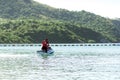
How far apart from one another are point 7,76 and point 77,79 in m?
9.04

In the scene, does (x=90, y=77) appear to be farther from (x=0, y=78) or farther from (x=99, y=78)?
(x=0, y=78)

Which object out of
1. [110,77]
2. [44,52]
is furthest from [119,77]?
[44,52]

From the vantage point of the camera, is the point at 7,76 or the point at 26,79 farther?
the point at 7,76

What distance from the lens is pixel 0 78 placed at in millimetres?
44625

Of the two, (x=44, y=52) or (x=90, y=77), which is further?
(x=44, y=52)

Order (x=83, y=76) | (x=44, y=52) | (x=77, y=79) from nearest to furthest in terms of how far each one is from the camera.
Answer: (x=77, y=79) < (x=83, y=76) < (x=44, y=52)

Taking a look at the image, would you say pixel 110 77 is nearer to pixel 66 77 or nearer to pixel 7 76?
pixel 66 77

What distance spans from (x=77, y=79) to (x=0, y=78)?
887cm

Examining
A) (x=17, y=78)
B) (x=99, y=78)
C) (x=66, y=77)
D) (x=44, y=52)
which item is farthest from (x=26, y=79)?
(x=44, y=52)

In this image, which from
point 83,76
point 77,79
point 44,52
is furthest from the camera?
point 44,52

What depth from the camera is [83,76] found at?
4694 centimetres

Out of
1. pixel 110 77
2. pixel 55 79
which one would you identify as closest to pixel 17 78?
pixel 55 79

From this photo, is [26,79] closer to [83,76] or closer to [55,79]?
[55,79]

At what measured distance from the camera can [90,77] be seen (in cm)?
4569
